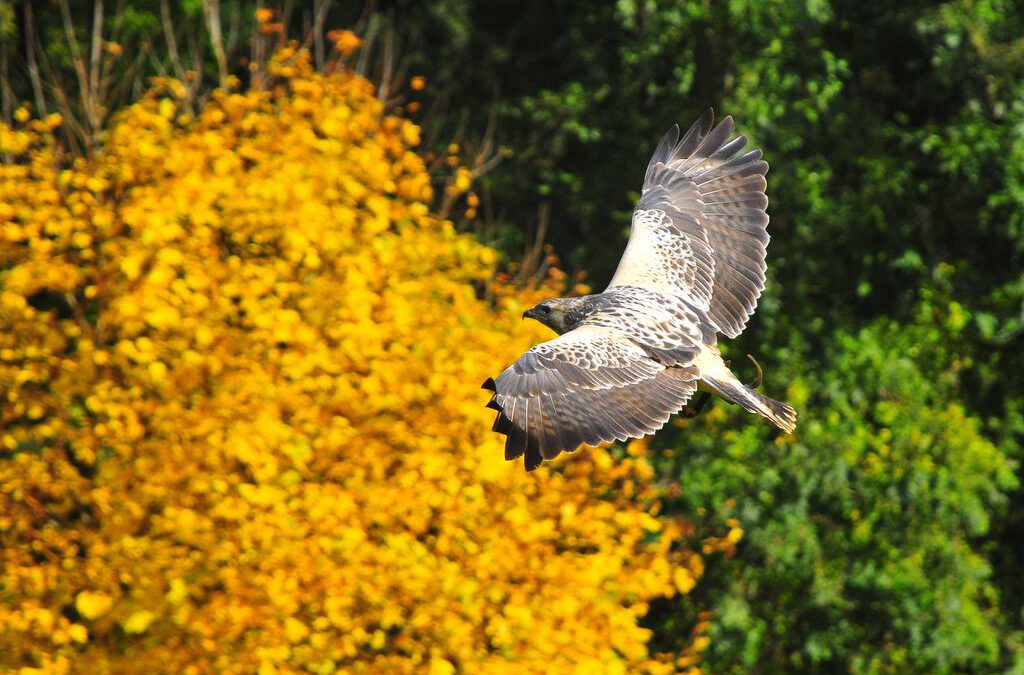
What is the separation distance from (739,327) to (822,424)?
5268 mm

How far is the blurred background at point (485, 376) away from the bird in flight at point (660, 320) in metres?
1.26

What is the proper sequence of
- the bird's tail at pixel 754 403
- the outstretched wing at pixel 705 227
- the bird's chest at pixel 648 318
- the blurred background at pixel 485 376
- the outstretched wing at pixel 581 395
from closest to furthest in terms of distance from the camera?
the outstretched wing at pixel 581 395 < the bird's tail at pixel 754 403 < the bird's chest at pixel 648 318 < the outstretched wing at pixel 705 227 < the blurred background at pixel 485 376

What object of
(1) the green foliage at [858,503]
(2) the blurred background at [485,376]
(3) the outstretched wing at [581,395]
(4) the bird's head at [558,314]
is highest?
(3) the outstretched wing at [581,395]

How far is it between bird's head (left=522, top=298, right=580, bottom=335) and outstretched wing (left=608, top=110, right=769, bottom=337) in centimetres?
56

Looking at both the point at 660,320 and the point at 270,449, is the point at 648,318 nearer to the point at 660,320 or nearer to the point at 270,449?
the point at 660,320

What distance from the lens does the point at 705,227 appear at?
8.44 m

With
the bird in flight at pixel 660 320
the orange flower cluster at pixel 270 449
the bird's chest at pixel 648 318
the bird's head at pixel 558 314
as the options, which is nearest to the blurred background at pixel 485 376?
the orange flower cluster at pixel 270 449

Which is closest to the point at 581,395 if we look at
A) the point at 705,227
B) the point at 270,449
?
the point at 705,227

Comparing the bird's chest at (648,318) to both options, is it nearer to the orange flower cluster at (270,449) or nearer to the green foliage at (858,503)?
the orange flower cluster at (270,449)

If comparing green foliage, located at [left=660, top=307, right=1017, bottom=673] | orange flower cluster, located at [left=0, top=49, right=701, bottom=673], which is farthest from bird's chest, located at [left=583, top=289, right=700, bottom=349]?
green foliage, located at [left=660, top=307, right=1017, bottom=673]

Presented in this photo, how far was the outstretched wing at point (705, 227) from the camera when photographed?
810cm

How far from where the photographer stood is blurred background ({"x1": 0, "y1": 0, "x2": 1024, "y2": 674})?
8430mm

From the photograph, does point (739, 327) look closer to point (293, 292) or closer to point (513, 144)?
point (293, 292)

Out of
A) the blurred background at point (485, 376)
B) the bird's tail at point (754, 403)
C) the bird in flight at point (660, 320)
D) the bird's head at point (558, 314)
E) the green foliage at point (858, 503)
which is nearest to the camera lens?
the bird in flight at point (660, 320)
